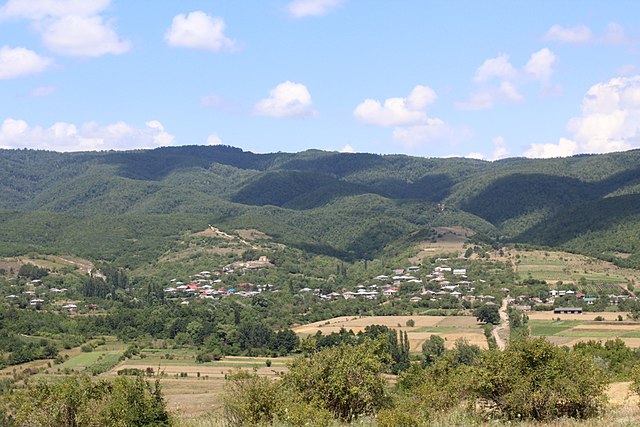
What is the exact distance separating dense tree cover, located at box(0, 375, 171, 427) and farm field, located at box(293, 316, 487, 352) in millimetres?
58462

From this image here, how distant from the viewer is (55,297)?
135 meters

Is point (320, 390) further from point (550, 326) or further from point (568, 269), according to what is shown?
point (568, 269)

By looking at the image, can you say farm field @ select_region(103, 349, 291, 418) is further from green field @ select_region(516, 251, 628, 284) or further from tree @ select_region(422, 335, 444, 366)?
green field @ select_region(516, 251, 628, 284)

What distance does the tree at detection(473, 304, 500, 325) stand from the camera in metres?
107

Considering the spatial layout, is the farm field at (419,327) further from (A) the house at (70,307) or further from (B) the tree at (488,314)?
(A) the house at (70,307)

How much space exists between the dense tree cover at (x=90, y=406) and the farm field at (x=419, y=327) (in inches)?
2302

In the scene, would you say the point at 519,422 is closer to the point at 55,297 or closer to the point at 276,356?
the point at 276,356

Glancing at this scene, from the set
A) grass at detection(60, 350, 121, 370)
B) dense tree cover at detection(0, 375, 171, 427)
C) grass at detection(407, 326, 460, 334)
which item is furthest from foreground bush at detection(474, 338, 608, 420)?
grass at detection(407, 326, 460, 334)

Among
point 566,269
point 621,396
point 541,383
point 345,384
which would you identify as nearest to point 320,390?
point 345,384

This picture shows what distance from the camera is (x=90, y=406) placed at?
34.1 metres

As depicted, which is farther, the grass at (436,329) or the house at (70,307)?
the house at (70,307)

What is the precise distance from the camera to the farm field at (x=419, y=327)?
312 feet

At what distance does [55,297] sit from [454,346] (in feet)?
248

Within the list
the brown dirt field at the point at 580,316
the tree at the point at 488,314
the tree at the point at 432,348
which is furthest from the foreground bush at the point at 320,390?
the brown dirt field at the point at 580,316
